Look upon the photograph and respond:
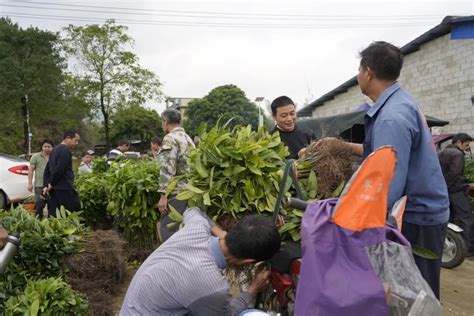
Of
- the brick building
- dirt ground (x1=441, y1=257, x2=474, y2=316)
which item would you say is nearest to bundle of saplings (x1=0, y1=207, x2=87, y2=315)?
dirt ground (x1=441, y1=257, x2=474, y2=316)

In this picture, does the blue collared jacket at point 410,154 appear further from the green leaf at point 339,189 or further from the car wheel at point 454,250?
the car wheel at point 454,250

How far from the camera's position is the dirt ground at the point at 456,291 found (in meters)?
4.30

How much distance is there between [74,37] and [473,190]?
2549 cm

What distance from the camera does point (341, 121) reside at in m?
5.32

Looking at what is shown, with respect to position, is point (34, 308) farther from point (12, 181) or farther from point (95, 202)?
point (12, 181)

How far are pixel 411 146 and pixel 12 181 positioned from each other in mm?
10029

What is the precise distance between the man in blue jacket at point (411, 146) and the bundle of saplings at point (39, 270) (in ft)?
7.95

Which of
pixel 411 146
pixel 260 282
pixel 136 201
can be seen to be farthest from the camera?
pixel 136 201

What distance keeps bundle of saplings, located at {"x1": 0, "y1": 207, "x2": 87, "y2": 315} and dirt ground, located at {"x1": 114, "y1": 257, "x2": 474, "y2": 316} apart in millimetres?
946

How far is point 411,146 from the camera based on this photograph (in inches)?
81.7

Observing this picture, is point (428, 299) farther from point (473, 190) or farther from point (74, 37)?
point (74, 37)

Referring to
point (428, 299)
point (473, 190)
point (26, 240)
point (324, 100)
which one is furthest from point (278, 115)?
point (324, 100)

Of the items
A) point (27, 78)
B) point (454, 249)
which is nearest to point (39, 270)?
point (454, 249)

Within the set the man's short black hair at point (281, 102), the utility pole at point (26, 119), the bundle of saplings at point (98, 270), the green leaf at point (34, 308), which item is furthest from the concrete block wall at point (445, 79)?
the utility pole at point (26, 119)
